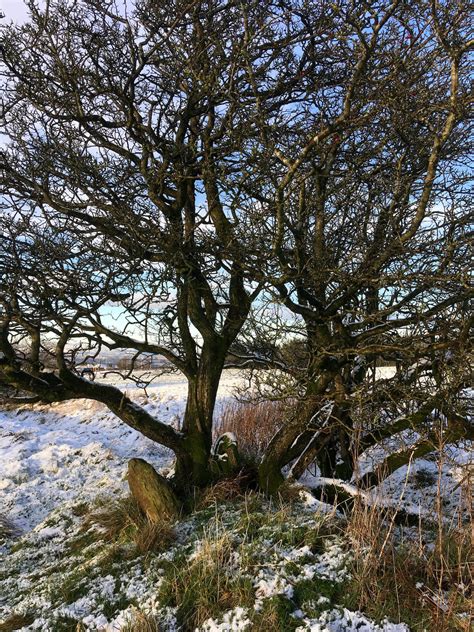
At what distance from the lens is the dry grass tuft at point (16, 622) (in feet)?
10.1

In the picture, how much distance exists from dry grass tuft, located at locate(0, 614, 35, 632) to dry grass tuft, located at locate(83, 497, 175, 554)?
83 cm

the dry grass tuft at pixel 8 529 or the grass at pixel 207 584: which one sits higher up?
the grass at pixel 207 584

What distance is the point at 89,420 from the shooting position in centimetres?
929

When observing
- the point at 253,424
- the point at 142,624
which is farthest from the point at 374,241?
the point at 253,424

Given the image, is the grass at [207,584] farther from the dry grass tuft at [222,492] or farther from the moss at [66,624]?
the dry grass tuft at [222,492]

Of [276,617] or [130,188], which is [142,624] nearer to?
[276,617]

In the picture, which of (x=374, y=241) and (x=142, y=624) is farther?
(x=374, y=241)

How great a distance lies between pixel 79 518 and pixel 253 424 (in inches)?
106

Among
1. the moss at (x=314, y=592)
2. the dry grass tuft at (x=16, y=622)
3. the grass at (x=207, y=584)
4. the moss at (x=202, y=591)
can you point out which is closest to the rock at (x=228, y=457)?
the grass at (x=207, y=584)

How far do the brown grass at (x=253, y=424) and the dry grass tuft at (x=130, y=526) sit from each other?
6.33 feet

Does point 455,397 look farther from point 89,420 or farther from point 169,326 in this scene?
point 89,420

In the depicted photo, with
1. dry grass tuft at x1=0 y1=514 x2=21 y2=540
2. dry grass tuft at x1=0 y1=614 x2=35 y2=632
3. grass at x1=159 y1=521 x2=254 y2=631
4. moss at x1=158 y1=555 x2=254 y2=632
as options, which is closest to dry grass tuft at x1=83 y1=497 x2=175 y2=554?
grass at x1=159 y1=521 x2=254 y2=631

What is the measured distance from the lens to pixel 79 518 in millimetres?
5031

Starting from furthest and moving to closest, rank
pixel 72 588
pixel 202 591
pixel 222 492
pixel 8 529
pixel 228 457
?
1. pixel 8 529
2. pixel 228 457
3. pixel 222 492
4. pixel 72 588
5. pixel 202 591
